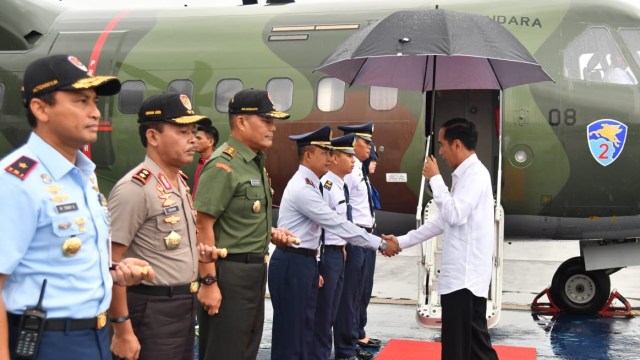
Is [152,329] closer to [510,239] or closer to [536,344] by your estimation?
[536,344]

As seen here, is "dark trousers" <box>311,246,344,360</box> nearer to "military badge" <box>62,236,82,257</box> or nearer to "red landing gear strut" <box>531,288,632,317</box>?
"military badge" <box>62,236,82,257</box>

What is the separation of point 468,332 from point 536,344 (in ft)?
9.32

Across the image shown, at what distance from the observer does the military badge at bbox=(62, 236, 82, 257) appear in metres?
2.88

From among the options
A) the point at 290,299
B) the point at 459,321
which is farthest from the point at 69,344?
the point at 459,321

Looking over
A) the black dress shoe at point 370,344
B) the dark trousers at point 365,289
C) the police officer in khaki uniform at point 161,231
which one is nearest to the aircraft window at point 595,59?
the dark trousers at point 365,289

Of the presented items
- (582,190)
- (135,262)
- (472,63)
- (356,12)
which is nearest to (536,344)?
(582,190)

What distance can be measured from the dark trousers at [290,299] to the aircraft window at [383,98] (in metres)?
3.87

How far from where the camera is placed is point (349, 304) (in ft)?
24.2

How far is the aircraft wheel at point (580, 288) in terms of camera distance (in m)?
9.50

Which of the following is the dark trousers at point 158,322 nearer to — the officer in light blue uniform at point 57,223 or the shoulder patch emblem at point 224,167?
the officer in light blue uniform at point 57,223

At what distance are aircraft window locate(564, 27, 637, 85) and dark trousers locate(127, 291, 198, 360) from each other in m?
6.36

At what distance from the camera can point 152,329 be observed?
12.9ft

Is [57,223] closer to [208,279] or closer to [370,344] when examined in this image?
[208,279]

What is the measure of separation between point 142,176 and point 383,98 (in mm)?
5820
